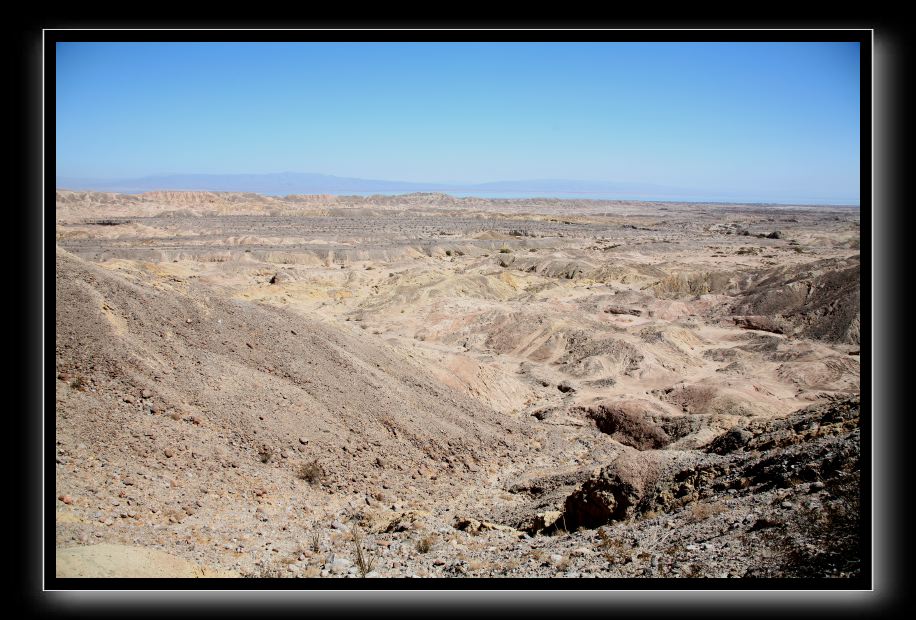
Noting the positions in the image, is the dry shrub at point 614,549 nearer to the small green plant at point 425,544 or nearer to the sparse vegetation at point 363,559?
the small green plant at point 425,544

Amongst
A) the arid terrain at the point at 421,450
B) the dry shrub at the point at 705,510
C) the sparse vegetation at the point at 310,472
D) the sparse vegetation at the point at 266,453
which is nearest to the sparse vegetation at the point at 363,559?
the arid terrain at the point at 421,450

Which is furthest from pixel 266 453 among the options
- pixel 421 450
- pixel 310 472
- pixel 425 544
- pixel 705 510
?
pixel 705 510

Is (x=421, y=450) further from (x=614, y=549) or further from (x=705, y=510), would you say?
(x=705, y=510)

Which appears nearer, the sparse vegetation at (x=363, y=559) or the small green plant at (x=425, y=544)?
the sparse vegetation at (x=363, y=559)

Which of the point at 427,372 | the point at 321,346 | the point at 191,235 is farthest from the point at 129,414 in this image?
the point at 191,235

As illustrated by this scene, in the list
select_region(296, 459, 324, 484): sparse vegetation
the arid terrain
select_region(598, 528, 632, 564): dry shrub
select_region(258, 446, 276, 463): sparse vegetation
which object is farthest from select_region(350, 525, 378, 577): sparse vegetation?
select_region(598, 528, 632, 564): dry shrub

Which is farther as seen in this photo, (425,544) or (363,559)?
(425,544)

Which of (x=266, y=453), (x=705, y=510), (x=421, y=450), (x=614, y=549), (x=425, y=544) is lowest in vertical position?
(x=425, y=544)

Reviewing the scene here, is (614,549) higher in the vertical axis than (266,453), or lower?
lower

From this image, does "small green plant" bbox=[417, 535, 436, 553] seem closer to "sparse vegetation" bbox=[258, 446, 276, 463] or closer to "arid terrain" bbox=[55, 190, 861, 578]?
"arid terrain" bbox=[55, 190, 861, 578]

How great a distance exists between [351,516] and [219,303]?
5.22 m

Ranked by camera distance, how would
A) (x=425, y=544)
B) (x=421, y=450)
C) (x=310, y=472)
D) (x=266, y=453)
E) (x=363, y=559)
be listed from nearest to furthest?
(x=363, y=559)
(x=425, y=544)
(x=266, y=453)
(x=310, y=472)
(x=421, y=450)

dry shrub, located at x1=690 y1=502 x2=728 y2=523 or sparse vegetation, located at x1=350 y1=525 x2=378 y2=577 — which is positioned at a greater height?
dry shrub, located at x1=690 y1=502 x2=728 y2=523
